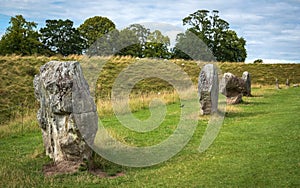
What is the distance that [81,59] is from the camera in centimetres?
4150

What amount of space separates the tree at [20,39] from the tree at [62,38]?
4188 mm

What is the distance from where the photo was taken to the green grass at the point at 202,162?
8.49 m

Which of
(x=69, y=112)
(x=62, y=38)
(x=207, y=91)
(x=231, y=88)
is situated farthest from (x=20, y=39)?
(x=69, y=112)

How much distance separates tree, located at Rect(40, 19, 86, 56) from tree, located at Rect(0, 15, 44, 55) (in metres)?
4.19

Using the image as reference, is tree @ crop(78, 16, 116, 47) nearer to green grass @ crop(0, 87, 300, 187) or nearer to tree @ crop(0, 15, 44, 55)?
tree @ crop(0, 15, 44, 55)

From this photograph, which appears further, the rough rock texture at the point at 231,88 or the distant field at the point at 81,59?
the distant field at the point at 81,59

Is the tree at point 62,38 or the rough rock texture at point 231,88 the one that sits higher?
the tree at point 62,38

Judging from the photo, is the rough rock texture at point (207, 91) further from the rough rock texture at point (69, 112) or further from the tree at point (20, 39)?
the tree at point (20, 39)

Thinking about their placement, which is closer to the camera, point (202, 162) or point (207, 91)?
point (202, 162)

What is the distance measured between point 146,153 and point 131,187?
10.4ft

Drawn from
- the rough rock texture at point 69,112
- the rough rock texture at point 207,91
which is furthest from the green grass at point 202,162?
the rough rock texture at point 207,91

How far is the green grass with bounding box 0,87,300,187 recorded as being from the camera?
27.9ft

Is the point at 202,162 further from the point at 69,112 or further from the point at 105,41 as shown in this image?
the point at 105,41

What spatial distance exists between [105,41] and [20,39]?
11.6 metres
